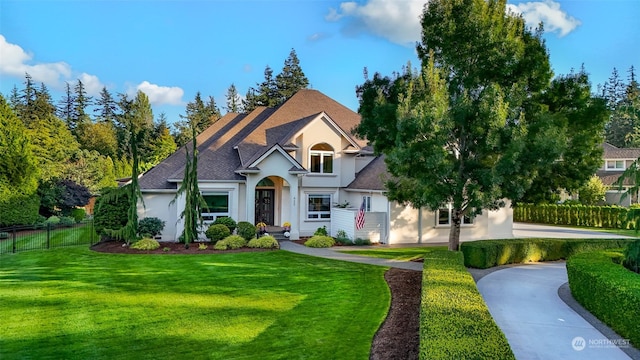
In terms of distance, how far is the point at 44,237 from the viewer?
22.4 m

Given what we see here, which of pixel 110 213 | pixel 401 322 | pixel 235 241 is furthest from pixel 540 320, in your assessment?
pixel 110 213

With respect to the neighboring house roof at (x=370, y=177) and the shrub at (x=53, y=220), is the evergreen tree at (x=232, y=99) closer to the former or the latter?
the shrub at (x=53, y=220)

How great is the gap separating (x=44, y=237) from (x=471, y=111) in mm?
22996

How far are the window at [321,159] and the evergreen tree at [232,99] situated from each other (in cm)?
5103

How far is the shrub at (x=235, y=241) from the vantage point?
1902 cm

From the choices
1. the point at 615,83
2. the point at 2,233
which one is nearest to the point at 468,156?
the point at 2,233

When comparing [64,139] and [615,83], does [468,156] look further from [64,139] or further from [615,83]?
[615,83]

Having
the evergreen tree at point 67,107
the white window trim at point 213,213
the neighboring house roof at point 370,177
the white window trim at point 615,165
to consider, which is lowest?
the white window trim at point 213,213

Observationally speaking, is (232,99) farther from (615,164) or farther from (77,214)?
(615,164)

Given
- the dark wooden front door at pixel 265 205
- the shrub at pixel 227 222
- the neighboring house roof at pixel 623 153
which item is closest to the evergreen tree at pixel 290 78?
the dark wooden front door at pixel 265 205

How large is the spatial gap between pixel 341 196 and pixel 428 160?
12.1 metres

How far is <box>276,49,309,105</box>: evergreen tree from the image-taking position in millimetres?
56000

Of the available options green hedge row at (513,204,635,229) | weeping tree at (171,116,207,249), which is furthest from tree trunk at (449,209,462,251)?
green hedge row at (513,204,635,229)

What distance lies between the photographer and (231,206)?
21922mm
